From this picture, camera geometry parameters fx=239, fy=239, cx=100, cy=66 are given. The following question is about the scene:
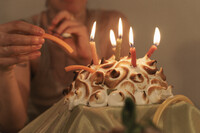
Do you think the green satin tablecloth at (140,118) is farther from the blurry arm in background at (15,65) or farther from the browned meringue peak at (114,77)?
the blurry arm in background at (15,65)

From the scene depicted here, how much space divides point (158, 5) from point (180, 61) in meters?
0.32

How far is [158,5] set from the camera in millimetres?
1248

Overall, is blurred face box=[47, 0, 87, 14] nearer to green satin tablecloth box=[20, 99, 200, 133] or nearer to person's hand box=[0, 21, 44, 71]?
person's hand box=[0, 21, 44, 71]

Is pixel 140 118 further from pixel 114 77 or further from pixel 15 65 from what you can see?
pixel 15 65

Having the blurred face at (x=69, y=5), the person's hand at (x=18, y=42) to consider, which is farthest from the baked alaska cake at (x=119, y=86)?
the blurred face at (x=69, y=5)

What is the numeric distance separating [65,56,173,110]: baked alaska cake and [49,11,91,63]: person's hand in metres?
0.45

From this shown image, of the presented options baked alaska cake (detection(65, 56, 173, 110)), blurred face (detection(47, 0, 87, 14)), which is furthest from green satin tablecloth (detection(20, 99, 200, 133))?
blurred face (detection(47, 0, 87, 14))

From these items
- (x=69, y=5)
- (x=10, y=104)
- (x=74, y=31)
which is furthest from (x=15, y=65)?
(x=69, y=5)

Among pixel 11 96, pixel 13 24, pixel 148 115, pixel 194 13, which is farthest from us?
pixel 194 13

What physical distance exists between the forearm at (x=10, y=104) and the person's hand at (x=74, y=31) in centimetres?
27

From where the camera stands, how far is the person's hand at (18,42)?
720 millimetres

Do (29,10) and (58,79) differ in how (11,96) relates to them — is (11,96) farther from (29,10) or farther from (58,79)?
(29,10)

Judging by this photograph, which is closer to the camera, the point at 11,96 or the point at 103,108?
Result: the point at 103,108

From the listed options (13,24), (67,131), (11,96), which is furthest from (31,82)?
(67,131)
